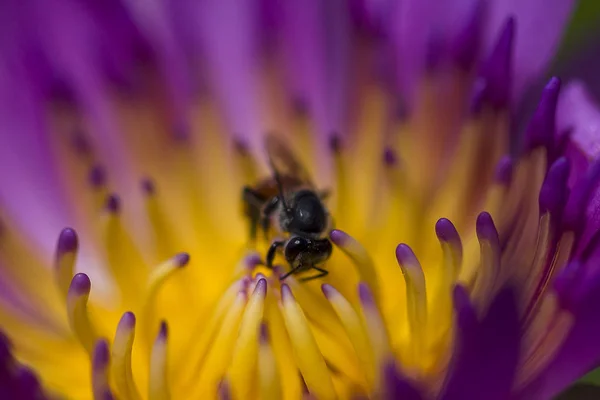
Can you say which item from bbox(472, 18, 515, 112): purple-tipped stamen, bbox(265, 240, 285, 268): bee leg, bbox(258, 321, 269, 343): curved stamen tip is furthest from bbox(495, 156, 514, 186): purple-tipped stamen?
bbox(258, 321, 269, 343): curved stamen tip

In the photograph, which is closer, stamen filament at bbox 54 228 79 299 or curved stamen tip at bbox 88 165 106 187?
stamen filament at bbox 54 228 79 299

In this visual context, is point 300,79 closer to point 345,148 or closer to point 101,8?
point 345,148

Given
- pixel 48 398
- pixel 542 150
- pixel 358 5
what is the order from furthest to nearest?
pixel 358 5
pixel 542 150
pixel 48 398

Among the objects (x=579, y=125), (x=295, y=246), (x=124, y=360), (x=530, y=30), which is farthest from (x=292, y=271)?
(x=530, y=30)

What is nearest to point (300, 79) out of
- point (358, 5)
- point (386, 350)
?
point (358, 5)

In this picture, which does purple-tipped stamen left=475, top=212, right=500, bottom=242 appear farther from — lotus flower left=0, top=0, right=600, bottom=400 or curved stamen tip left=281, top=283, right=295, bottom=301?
curved stamen tip left=281, top=283, right=295, bottom=301

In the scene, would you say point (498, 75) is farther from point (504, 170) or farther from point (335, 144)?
point (335, 144)
